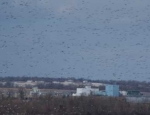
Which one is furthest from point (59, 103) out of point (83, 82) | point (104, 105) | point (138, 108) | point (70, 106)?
point (83, 82)

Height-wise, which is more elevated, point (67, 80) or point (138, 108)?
point (67, 80)

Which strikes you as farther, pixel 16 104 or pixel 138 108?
pixel 138 108

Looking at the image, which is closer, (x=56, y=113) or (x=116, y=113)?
(x=56, y=113)

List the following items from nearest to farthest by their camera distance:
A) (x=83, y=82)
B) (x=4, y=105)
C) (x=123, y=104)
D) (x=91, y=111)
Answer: (x=4, y=105)
(x=91, y=111)
(x=123, y=104)
(x=83, y=82)

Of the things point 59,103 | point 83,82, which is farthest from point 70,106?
point 83,82

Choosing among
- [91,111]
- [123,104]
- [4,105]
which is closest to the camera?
[4,105]

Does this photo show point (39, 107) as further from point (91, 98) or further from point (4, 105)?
point (91, 98)

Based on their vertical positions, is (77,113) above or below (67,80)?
below

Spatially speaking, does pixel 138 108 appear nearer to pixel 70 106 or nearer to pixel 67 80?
pixel 70 106

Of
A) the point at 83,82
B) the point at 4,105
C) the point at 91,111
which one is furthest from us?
the point at 83,82
